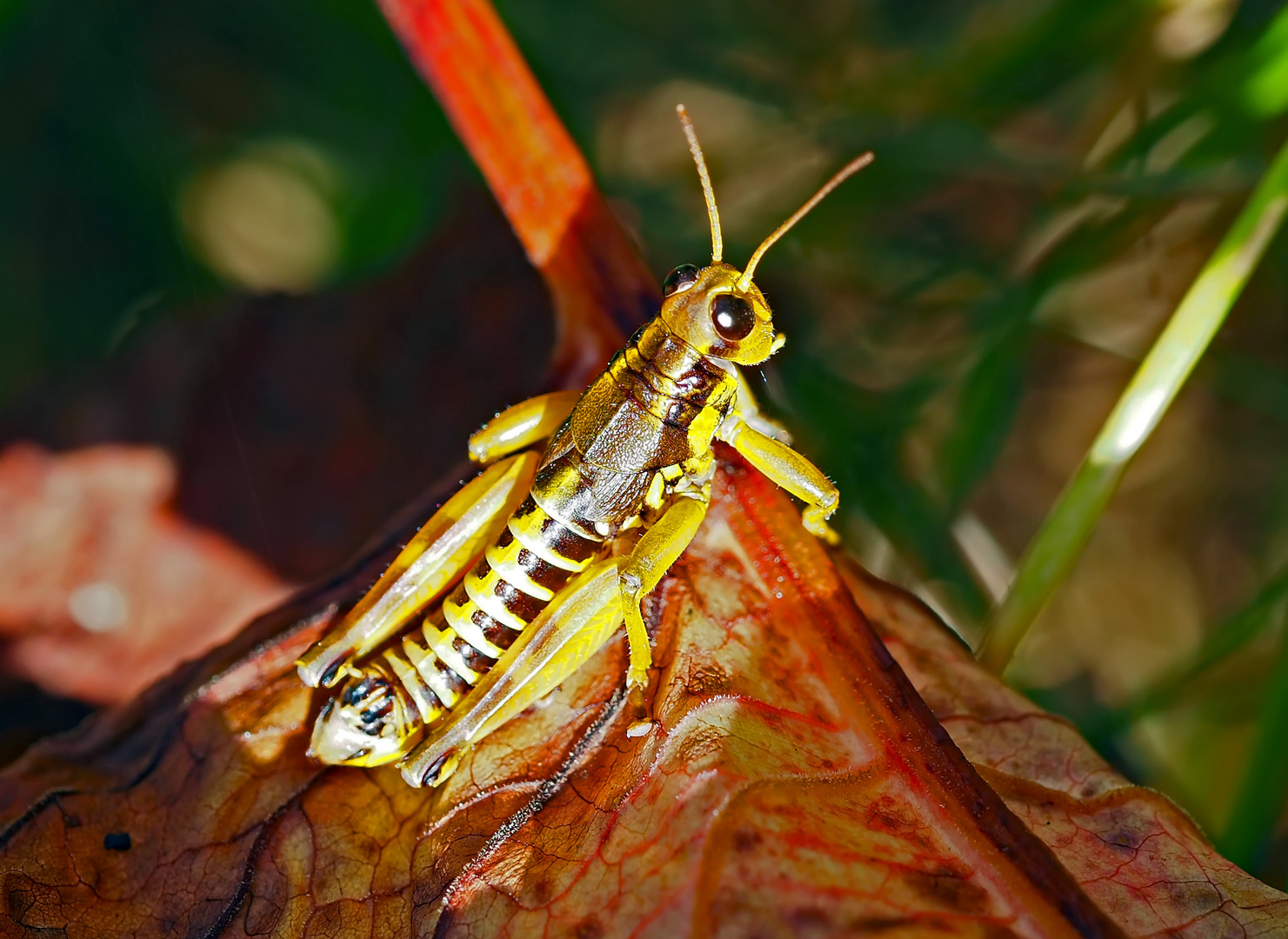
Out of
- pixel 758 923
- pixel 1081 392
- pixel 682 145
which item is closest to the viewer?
pixel 758 923

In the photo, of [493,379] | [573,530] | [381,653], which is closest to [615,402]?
[573,530]

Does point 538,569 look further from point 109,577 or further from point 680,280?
point 109,577

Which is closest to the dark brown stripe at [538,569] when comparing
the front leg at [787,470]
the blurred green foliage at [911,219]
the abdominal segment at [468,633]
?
the abdominal segment at [468,633]

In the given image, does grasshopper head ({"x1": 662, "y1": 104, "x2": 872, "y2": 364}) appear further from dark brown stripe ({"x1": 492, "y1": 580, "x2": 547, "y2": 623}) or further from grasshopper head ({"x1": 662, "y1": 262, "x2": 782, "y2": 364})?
dark brown stripe ({"x1": 492, "y1": 580, "x2": 547, "y2": 623})

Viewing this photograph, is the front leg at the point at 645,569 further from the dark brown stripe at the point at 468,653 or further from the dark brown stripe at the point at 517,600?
the dark brown stripe at the point at 468,653

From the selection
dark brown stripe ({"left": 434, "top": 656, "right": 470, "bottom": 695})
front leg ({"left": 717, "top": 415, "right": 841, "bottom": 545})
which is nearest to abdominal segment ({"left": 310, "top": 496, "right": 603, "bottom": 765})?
dark brown stripe ({"left": 434, "top": 656, "right": 470, "bottom": 695})

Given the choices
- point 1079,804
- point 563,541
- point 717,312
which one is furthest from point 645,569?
point 1079,804

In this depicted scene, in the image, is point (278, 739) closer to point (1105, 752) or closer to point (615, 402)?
point (615, 402)
